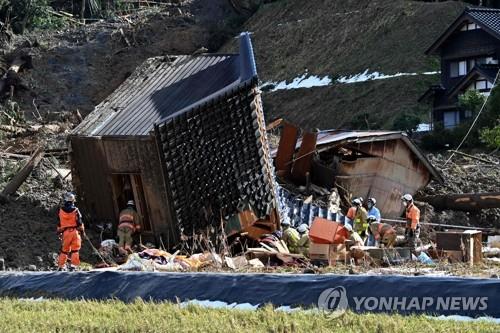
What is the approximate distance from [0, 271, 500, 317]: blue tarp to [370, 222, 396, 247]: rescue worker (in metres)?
6.86

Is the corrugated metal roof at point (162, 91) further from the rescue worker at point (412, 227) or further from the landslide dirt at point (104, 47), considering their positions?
the landslide dirt at point (104, 47)

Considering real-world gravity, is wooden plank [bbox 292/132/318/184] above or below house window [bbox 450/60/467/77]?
below

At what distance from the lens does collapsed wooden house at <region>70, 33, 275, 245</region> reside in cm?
1902

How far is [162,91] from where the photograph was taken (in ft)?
68.2

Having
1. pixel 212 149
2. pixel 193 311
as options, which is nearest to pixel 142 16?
pixel 212 149

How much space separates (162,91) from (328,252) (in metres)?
6.38

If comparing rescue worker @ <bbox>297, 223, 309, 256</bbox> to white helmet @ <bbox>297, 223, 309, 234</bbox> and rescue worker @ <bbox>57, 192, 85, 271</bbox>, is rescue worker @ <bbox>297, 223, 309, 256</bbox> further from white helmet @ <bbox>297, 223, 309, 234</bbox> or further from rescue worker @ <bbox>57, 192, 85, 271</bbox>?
rescue worker @ <bbox>57, 192, 85, 271</bbox>

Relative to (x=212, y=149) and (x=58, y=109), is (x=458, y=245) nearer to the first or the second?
(x=212, y=149)

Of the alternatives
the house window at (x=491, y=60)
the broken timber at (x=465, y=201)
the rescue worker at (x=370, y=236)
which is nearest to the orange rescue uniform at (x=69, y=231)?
the rescue worker at (x=370, y=236)

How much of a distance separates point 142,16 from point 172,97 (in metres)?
42.4

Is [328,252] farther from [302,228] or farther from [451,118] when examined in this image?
[451,118]

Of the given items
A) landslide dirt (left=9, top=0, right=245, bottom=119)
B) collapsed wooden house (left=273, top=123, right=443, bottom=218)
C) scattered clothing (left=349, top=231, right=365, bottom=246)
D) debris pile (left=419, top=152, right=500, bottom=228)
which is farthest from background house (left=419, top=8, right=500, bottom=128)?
scattered clothing (left=349, top=231, right=365, bottom=246)

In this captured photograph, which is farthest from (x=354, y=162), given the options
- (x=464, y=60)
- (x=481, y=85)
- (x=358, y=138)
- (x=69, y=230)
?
(x=464, y=60)

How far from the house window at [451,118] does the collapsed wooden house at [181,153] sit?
22.9 m
